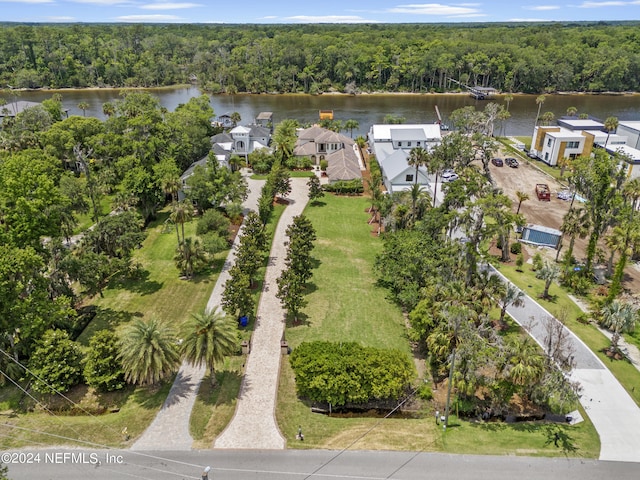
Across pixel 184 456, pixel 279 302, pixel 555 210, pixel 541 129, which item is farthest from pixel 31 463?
pixel 541 129

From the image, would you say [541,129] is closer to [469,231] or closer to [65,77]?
[469,231]

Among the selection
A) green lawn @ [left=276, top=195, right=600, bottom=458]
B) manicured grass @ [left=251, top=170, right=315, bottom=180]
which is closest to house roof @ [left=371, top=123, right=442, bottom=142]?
manicured grass @ [left=251, top=170, right=315, bottom=180]

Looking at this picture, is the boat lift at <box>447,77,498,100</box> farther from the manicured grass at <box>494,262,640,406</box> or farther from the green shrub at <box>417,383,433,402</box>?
the green shrub at <box>417,383,433,402</box>

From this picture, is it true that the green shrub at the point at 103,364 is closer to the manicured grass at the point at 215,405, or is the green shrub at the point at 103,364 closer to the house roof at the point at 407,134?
the manicured grass at the point at 215,405

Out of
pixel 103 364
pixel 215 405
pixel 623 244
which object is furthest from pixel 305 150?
pixel 215 405

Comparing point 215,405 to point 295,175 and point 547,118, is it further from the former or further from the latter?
point 547,118

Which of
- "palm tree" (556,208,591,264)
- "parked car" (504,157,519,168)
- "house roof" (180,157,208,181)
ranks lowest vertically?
"parked car" (504,157,519,168)

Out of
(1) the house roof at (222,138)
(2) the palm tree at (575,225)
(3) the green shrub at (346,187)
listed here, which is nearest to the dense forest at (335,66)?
(1) the house roof at (222,138)
